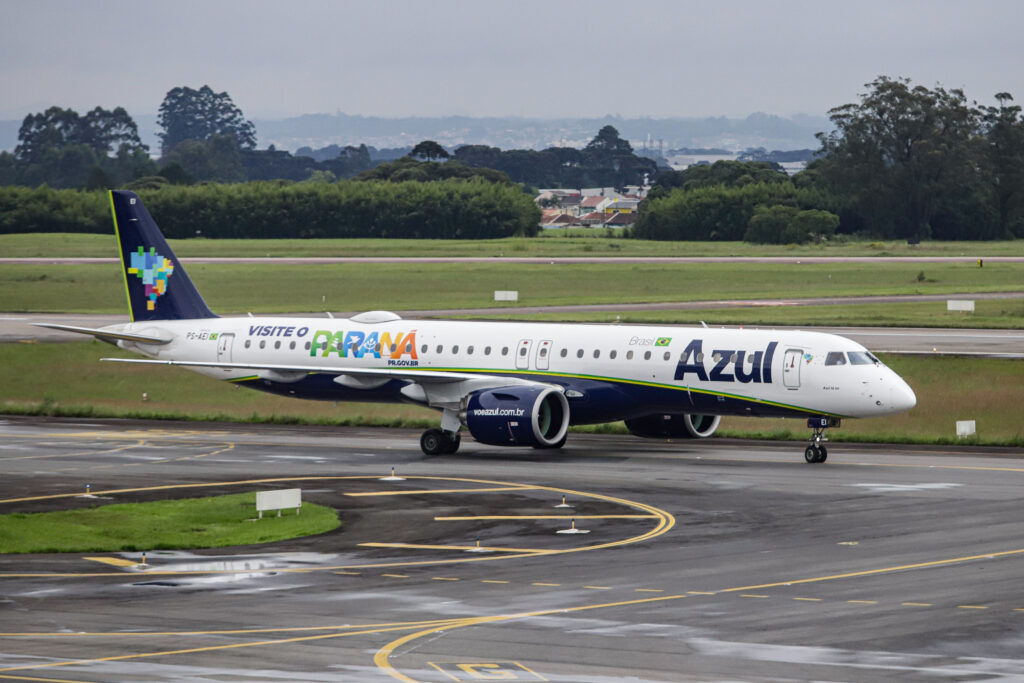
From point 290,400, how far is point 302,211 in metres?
131

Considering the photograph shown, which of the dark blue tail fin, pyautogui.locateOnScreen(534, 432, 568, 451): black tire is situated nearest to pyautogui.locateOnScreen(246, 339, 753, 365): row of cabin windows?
pyautogui.locateOnScreen(534, 432, 568, 451): black tire

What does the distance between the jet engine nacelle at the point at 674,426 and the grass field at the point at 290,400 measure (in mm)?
3364

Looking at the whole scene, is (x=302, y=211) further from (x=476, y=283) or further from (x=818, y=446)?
(x=818, y=446)

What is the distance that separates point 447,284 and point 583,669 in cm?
10184

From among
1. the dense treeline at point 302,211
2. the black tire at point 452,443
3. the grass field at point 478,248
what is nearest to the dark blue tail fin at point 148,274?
the black tire at point 452,443

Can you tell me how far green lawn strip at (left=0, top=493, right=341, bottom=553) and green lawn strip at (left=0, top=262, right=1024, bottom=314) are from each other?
64458 millimetres

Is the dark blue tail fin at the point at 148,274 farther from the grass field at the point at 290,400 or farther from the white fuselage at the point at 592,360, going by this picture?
the grass field at the point at 290,400

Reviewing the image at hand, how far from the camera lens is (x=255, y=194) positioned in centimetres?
19725

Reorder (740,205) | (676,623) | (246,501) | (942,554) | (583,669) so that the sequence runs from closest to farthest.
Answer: (583,669) < (676,623) < (942,554) < (246,501) < (740,205)

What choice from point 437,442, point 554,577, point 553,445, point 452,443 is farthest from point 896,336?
point 554,577

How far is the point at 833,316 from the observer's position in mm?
91875

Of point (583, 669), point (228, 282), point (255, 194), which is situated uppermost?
point (255, 194)

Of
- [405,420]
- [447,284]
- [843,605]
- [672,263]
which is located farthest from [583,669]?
[672,263]

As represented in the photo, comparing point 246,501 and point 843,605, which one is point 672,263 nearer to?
point 246,501
